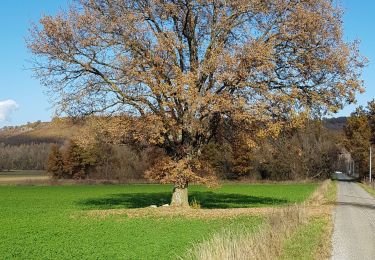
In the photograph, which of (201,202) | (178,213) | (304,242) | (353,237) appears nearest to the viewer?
(304,242)

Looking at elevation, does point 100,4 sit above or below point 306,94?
above

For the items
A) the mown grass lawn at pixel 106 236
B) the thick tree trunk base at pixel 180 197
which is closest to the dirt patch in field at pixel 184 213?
the thick tree trunk base at pixel 180 197

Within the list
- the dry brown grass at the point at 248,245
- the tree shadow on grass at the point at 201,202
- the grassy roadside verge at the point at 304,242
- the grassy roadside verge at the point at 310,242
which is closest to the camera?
the dry brown grass at the point at 248,245

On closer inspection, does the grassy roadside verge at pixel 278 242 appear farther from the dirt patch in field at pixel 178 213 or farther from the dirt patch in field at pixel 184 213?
the dirt patch in field at pixel 178 213

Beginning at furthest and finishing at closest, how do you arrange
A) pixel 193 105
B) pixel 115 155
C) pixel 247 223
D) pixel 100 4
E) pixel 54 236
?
pixel 115 155, pixel 100 4, pixel 193 105, pixel 247 223, pixel 54 236

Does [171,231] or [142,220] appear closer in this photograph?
[171,231]

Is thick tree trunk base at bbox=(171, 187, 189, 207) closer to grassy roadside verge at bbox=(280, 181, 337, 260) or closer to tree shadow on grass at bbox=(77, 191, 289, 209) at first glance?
tree shadow on grass at bbox=(77, 191, 289, 209)

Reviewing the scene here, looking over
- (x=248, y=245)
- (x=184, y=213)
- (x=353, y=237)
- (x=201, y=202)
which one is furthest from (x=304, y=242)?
(x=201, y=202)

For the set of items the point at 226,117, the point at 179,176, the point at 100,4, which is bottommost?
the point at 179,176

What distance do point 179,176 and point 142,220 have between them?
10.4 ft

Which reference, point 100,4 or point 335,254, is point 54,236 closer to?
point 335,254

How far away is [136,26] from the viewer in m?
25.5

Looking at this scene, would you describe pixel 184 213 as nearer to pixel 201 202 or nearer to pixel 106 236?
pixel 106 236

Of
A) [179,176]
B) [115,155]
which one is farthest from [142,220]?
[115,155]
